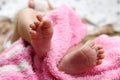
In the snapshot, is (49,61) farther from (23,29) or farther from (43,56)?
(23,29)

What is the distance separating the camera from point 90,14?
1.48 metres

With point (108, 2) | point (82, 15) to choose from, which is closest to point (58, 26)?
point (82, 15)

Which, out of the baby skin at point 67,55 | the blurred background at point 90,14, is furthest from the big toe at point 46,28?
the blurred background at point 90,14

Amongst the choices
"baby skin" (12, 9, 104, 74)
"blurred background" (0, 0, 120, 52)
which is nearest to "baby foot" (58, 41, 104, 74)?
"baby skin" (12, 9, 104, 74)

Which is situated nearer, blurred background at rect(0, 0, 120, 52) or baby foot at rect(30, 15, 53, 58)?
baby foot at rect(30, 15, 53, 58)

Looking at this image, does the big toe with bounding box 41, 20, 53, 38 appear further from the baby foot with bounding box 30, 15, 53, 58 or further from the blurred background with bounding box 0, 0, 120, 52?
the blurred background with bounding box 0, 0, 120, 52

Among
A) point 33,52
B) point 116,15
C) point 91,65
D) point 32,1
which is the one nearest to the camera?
point 91,65

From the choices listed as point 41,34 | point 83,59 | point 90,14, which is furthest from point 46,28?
point 90,14

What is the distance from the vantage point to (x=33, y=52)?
833 mm

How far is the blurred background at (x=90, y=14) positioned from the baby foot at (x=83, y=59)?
1.56 ft

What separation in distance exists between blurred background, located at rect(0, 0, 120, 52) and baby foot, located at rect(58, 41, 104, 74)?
0.48 metres

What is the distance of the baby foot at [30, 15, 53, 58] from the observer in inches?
27.5

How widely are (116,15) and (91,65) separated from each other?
0.78 m

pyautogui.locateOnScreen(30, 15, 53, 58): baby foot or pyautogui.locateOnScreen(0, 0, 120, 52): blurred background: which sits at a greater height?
pyautogui.locateOnScreen(30, 15, 53, 58): baby foot
